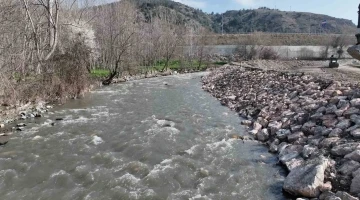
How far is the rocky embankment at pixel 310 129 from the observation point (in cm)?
622

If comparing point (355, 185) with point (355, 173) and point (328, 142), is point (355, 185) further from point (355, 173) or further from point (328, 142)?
point (328, 142)

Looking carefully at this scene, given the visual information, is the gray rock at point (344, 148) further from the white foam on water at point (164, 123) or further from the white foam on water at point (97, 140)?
the white foam on water at point (97, 140)

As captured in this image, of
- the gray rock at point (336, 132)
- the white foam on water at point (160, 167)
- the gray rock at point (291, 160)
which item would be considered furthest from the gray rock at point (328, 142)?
the white foam on water at point (160, 167)

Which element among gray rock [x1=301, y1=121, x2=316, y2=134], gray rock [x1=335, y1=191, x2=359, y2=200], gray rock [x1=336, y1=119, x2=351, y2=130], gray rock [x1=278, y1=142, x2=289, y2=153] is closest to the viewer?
gray rock [x1=335, y1=191, x2=359, y2=200]

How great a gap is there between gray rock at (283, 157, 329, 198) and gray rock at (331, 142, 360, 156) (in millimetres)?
810

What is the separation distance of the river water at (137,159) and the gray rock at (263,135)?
396 millimetres

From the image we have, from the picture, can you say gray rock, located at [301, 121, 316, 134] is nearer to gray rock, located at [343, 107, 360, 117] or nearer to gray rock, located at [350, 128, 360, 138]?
gray rock, located at [343, 107, 360, 117]

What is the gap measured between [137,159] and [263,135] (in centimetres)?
438

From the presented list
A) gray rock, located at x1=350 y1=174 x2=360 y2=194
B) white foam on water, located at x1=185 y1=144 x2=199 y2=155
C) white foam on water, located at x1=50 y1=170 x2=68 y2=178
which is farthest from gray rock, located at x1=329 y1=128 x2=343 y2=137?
white foam on water, located at x1=50 y1=170 x2=68 y2=178

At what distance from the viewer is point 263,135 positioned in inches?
400

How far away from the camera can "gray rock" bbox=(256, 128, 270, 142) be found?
10.1 m

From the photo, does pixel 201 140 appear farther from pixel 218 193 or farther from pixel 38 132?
pixel 38 132

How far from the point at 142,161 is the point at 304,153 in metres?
4.31

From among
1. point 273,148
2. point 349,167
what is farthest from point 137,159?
point 349,167
